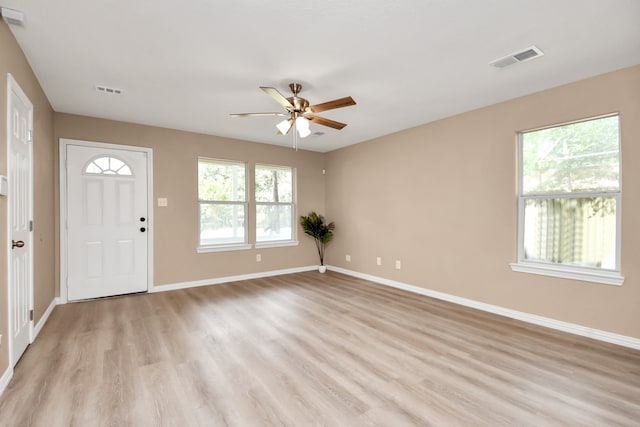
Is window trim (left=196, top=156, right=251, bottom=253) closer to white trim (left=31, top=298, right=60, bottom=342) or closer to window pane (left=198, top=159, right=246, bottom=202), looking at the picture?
window pane (left=198, top=159, right=246, bottom=202)

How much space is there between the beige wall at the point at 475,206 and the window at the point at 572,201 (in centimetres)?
10

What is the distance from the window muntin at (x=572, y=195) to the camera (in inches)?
115

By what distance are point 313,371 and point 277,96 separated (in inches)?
91.9

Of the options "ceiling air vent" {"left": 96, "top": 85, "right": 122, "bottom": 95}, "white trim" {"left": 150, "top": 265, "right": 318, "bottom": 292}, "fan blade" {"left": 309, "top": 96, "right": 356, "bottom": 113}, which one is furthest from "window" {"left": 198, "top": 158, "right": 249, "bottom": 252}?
"fan blade" {"left": 309, "top": 96, "right": 356, "bottom": 113}

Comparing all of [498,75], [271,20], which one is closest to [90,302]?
[271,20]

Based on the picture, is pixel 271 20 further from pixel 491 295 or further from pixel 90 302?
pixel 90 302

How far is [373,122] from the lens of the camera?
4.42 m

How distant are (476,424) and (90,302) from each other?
4.61 m

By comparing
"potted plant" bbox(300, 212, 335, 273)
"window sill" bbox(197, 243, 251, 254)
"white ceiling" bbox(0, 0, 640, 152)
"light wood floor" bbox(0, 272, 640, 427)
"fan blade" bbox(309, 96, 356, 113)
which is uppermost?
"white ceiling" bbox(0, 0, 640, 152)

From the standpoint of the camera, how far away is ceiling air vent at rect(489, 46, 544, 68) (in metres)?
2.48

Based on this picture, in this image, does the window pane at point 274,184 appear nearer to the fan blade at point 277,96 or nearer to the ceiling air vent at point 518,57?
the fan blade at point 277,96

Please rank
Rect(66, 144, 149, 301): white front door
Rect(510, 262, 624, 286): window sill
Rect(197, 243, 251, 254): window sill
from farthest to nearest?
Rect(197, 243, 251, 254): window sill
Rect(66, 144, 149, 301): white front door
Rect(510, 262, 624, 286): window sill

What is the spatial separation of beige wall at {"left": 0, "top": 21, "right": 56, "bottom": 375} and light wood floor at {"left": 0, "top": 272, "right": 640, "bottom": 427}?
1.31ft

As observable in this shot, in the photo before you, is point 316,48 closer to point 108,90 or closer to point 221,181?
point 108,90
